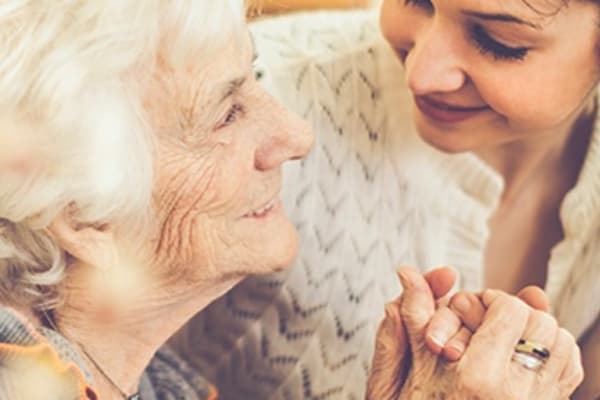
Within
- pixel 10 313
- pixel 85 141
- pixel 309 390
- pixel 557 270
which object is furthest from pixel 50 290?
pixel 557 270

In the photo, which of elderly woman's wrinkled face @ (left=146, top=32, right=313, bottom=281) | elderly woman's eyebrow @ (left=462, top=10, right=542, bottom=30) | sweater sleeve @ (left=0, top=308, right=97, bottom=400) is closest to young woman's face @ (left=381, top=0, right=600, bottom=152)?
elderly woman's eyebrow @ (left=462, top=10, right=542, bottom=30)

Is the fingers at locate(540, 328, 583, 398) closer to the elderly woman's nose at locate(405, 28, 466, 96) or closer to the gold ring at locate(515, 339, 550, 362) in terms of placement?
the gold ring at locate(515, 339, 550, 362)

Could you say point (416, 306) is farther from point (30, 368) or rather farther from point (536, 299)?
point (30, 368)

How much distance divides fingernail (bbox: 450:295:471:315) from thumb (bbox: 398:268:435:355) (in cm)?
3

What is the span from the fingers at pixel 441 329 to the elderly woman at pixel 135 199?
0.09ft

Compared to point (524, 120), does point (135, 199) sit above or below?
above

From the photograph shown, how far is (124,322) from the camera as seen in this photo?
142 centimetres

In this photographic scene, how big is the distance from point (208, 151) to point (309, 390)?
0.64 metres

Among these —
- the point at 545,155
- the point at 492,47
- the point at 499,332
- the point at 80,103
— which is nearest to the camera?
the point at 80,103

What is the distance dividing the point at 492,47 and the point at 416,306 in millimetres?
406

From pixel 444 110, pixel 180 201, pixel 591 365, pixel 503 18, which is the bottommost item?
pixel 591 365

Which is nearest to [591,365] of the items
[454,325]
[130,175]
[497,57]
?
[454,325]

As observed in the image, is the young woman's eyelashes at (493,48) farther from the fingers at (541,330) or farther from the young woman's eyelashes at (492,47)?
the fingers at (541,330)

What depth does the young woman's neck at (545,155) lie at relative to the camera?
6.38 feet
